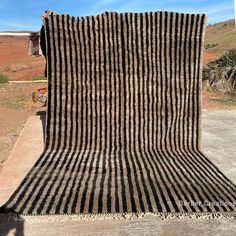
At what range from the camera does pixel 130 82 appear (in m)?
9.95

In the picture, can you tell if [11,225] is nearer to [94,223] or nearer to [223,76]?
[94,223]

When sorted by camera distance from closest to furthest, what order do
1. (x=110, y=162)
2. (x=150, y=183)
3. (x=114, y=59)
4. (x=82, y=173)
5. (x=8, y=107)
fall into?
(x=150, y=183), (x=82, y=173), (x=110, y=162), (x=114, y=59), (x=8, y=107)

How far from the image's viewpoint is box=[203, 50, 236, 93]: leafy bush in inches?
764

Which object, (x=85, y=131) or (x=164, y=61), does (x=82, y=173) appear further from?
(x=164, y=61)

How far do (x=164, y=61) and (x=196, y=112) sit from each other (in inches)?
61.2

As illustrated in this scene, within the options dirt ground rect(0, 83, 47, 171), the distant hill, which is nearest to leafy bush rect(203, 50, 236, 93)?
dirt ground rect(0, 83, 47, 171)

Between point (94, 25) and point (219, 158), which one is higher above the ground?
point (94, 25)

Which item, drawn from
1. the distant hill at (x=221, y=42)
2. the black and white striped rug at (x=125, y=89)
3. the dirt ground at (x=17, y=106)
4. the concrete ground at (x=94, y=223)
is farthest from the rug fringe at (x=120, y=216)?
the distant hill at (x=221, y=42)

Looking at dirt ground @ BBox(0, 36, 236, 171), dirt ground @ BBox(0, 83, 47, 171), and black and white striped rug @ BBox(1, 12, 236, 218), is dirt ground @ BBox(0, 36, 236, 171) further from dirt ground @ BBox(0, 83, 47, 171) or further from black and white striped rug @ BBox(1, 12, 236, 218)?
black and white striped rug @ BBox(1, 12, 236, 218)

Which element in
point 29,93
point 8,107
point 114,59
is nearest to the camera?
point 114,59

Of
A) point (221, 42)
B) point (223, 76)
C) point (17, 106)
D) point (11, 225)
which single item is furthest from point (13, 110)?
point (221, 42)

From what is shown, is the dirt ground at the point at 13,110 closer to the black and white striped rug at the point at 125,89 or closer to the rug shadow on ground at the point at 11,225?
the black and white striped rug at the point at 125,89

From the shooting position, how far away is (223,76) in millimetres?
19781

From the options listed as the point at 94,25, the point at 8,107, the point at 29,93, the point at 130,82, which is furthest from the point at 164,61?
the point at 29,93
